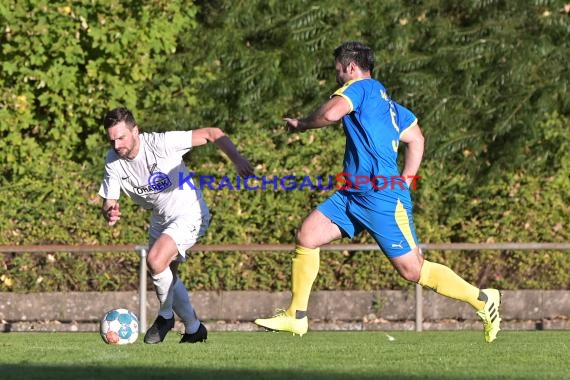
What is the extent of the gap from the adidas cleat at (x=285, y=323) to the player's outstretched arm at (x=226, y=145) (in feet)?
3.44

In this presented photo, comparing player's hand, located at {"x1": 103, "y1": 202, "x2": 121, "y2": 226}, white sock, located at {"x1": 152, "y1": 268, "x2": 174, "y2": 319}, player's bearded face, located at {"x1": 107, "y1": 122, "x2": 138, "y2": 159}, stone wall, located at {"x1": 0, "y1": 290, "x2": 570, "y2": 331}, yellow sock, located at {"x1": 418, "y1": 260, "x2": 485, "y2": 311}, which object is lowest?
stone wall, located at {"x1": 0, "y1": 290, "x2": 570, "y2": 331}

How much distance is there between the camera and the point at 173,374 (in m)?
7.50

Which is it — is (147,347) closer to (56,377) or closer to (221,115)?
(56,377)

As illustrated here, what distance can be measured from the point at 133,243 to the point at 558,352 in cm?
680

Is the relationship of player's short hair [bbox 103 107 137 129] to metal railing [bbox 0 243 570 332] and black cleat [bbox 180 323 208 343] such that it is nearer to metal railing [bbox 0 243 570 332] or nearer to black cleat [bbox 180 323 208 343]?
black cleat [bbox 180 323 208 343]

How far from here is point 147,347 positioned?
32.2 ft

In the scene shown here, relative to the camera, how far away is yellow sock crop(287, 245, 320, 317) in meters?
9.48

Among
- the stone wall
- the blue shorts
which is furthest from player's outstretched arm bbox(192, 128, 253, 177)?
the stone wall

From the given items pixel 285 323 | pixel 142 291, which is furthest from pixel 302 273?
pixel 142 291

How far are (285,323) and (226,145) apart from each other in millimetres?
1350

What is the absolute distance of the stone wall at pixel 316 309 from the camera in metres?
14.6

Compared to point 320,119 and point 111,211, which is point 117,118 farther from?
point 320,119

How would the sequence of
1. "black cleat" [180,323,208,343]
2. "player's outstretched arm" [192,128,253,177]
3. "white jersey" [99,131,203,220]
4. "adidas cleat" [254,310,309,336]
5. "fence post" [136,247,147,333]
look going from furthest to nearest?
"fence post" [136,247,147,333], "black cleat" [180,323,208,343], "white jersey" [99,131,203,220], "adidas cleat" [254,310,309,336], "player's outstretched arm" [192,128,253,177]

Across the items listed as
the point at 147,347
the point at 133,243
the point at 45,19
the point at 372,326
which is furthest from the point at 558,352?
the point at 45,19
